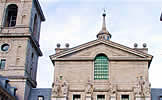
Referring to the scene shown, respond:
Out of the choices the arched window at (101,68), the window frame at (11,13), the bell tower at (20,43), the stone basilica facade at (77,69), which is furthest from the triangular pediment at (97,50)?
the window frame at (11,13)

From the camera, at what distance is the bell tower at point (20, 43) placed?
42.5m

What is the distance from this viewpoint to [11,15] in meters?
A: 49.6

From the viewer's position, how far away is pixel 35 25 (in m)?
50.4

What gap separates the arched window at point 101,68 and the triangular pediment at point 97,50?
2.21 feet

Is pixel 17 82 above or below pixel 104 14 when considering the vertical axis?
below

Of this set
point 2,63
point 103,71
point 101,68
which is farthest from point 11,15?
point 103,71

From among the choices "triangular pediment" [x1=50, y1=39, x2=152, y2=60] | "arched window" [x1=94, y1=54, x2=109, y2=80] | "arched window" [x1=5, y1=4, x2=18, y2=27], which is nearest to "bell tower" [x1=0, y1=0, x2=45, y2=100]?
"arched window" [x1=5, y1=4, x2=18, y2=27]

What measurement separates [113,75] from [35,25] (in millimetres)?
16444

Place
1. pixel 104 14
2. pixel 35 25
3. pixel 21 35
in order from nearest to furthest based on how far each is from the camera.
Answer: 1. pixel 21 35
2. pixel 35 25
3. pixel 104 14

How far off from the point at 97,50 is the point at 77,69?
3.81 m

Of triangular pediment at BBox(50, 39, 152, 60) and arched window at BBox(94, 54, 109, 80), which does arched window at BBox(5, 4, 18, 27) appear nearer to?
triangular pediment at BBox(50, 39, 152, 60)

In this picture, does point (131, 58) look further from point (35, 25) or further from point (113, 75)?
point (35, 25)

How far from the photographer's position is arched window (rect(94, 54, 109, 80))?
4134 cm

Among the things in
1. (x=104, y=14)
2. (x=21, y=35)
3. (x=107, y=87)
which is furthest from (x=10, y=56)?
(x=104, y=14)
